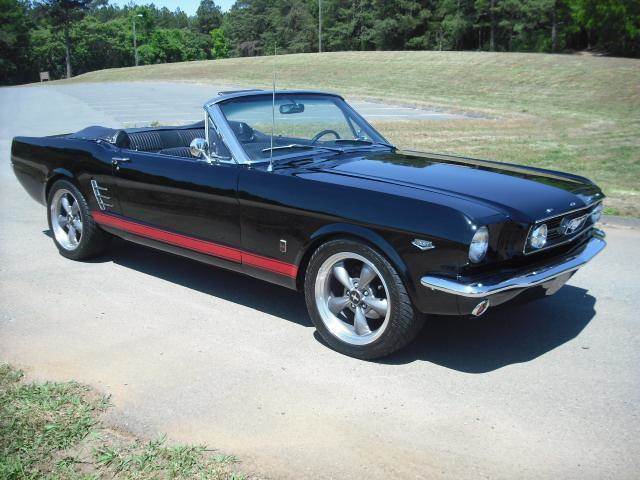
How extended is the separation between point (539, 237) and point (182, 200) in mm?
2378

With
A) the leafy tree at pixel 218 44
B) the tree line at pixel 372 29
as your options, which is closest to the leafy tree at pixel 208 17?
A: the leafy tree at pixel 218 44

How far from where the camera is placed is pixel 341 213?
12.6ft

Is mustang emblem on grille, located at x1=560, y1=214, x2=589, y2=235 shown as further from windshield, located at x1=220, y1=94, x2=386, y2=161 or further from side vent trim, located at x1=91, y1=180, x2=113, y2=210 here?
side vent trim, located at x1=91, y1=180, x2=113, y2=210

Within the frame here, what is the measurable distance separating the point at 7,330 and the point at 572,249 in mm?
3573

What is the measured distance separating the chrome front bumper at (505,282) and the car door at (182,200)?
1497 mm

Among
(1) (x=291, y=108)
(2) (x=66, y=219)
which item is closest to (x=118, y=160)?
(2) (x=66, y=219)

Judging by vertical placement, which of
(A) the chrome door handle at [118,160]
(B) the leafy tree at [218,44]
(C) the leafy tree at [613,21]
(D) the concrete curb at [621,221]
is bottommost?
(D) the concrete curb at [621,221]

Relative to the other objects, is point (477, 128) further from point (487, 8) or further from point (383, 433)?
point (487, 8)

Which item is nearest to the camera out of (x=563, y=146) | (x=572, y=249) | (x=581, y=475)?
(x=581, y=475)

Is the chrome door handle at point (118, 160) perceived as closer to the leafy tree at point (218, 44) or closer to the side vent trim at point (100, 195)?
the side vent trim at point (100, 195)

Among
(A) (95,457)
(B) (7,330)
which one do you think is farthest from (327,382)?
(B) (7,330)

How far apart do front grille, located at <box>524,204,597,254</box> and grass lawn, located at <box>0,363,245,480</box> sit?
2.09 metres

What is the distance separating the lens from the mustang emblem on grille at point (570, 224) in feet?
13.2

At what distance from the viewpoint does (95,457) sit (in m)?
2.88
